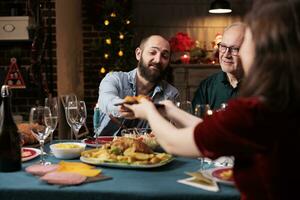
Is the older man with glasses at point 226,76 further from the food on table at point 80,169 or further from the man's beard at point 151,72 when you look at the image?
the food on table at point 80,169

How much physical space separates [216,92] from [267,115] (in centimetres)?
180

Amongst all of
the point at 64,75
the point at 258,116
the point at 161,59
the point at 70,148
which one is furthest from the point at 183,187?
the point at 64,75

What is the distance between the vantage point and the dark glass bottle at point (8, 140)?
1543 millimetres

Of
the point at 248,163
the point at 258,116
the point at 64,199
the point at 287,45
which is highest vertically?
the point at 287,45

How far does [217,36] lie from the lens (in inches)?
217

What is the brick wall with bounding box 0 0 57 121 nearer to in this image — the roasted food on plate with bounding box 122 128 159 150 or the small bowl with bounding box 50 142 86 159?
the roasted food on plate with bounding box 122 128 159 150

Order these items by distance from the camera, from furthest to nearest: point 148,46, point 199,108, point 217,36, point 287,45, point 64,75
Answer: point 217,36 < point 64,75 < point 148,46 < point 199,108 < point 287,45

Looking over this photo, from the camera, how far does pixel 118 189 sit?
1.33m

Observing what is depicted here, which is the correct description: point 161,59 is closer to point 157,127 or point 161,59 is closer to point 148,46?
point 148,46

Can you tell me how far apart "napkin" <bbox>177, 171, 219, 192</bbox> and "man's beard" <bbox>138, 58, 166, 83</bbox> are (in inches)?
52.9

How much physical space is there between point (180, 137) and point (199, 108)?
0.61 m

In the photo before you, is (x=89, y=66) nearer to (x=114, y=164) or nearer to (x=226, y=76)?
(x=226, y=76)

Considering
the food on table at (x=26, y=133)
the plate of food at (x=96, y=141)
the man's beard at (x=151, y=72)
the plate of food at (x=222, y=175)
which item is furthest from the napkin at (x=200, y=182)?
the man's beard at (x=151, y=72)

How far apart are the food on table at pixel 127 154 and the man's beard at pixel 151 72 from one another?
3.55ft
